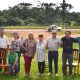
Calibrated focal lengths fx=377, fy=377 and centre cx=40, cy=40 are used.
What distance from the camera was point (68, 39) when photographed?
15.1 meters

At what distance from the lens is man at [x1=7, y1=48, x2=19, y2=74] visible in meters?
15.1

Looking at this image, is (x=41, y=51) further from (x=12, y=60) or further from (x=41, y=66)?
(x=12, y=60)

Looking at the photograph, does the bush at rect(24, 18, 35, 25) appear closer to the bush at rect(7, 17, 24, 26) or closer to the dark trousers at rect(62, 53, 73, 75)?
the bush at rect(7, 17, 24, 26)

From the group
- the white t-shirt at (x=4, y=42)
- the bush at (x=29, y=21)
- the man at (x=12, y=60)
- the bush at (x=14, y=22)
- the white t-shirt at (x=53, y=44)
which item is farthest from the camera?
the bush at (x=29, y=21)

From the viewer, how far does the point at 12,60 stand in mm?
Answer: 15258

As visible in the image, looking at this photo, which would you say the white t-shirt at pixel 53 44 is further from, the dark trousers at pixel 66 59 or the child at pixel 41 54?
the dark trousers at pixel 66 59

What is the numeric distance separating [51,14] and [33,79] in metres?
75.6

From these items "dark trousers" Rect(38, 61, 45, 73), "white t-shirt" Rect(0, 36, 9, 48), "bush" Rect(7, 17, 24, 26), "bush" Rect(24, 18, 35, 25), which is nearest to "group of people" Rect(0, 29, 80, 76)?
"dark trousers" Rect(38, 61, 45, 73)

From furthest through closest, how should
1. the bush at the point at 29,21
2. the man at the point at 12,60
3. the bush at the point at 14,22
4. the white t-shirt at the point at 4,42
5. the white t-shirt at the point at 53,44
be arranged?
the bush at the point at 29,21, the bush at the point at 14,22, the white t-shirt at the point at 4,42, the white t-shirt at the point at 53,44, the man at the point at 12,60

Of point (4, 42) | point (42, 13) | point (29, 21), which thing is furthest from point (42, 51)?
point (42, 13)

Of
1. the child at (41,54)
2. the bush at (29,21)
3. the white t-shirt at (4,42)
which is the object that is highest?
the white t-shirt at (4,42)

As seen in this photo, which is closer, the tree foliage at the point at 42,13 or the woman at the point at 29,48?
the woman at the point at 29,48

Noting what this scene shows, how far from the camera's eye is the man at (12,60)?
49.5ft

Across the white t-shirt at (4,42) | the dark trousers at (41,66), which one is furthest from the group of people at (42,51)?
the white t-shirt at (4,42)
